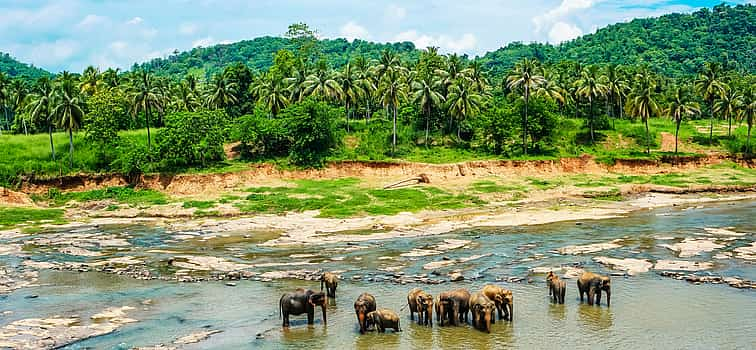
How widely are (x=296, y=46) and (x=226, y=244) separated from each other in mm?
82196

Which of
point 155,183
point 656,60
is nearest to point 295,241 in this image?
point 155,183

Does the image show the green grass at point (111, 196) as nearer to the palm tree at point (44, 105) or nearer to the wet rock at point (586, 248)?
the palm tree at point (44, 105)

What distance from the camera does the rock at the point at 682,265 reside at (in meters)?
32.2

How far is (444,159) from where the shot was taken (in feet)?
241

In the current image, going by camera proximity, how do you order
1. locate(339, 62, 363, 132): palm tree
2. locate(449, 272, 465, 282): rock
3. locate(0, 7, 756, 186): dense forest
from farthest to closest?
locate(339, 62, 363, 132): palm tree, locate(0, 7, 756, 186): dense forest, locate(449, 272, 465, 282): rock

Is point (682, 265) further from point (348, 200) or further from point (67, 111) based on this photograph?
point (67, 111)

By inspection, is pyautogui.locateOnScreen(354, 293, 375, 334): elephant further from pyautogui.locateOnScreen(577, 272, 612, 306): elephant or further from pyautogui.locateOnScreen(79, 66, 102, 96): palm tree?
pyautogui.locateOnScreen(79, 66, 102, 96): palm tree

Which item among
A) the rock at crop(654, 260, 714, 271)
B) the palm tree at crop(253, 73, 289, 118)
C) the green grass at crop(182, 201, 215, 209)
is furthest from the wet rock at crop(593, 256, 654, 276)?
the palm tree at crop(253, 73, 289, 118)

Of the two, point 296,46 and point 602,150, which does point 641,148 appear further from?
point 296,46

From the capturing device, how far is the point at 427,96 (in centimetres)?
7656

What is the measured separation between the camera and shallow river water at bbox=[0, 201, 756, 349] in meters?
22.3

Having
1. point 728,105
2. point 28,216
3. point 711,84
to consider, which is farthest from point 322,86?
point 711,84

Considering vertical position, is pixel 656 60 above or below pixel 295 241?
above

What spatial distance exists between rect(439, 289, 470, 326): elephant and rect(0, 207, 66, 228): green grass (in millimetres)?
39537
